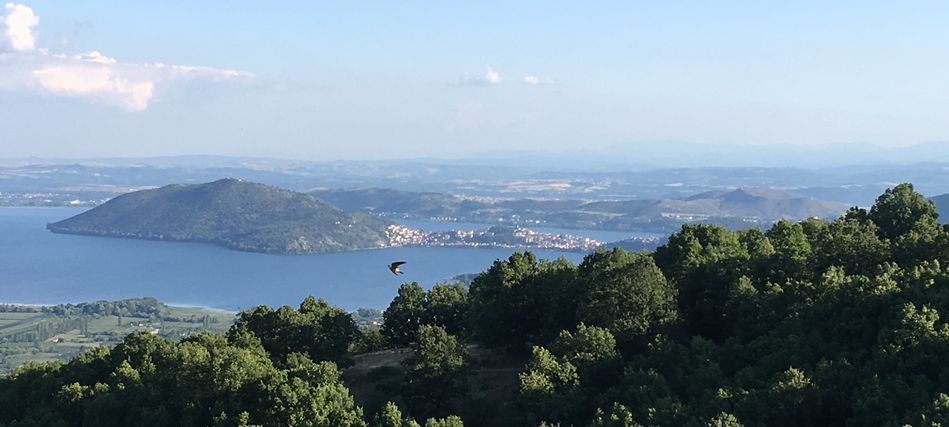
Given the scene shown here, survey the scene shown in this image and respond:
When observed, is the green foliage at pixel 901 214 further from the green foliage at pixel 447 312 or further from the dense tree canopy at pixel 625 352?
the green foliage at pixel 447 312

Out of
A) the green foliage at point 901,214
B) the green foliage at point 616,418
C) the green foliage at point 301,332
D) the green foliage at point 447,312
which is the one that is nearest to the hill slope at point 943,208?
the green foliage at point 901,214

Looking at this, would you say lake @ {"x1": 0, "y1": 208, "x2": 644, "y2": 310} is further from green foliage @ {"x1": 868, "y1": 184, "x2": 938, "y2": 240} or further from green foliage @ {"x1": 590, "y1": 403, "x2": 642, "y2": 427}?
green foliage @ {"x1": 590, "y1": 403, "x2": 642, "y2": 427}

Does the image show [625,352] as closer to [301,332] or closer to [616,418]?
[616,418]

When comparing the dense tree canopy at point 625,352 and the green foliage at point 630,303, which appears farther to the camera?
the green foliage at point 630,303

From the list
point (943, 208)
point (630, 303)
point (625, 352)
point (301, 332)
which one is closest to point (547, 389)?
point (625, 352)


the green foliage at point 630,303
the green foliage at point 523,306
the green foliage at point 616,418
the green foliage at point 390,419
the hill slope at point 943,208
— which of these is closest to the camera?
the green foliage at point 616,418

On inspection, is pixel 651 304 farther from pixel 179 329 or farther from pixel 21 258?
pixel 21 258

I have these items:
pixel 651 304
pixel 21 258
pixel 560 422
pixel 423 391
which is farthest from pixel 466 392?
pixel 21 258

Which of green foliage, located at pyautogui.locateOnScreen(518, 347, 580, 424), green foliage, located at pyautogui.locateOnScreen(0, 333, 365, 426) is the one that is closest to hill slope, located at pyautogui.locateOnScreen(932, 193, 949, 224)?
green foliage, located at pyautogui.locateOnScreen(518, 347, 580, 424)
